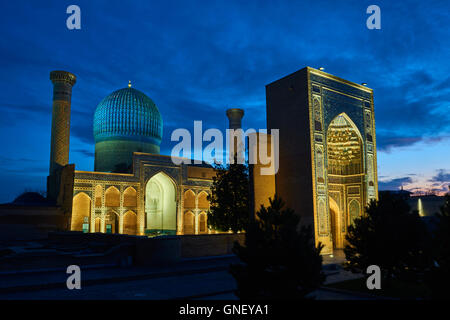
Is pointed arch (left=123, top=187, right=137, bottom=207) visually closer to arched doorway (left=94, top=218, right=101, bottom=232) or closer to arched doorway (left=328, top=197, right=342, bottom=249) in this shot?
arched doorway (left=94, top=218, right=101, bottom=232)

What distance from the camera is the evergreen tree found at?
51.3 feet

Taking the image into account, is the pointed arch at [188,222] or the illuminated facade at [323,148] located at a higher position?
the illuminated facade at [323,148]

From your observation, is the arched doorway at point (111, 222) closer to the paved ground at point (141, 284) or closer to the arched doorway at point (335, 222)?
the arched doorway at point (335, 222)

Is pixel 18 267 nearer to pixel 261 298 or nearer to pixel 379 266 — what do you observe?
pixel 261 298

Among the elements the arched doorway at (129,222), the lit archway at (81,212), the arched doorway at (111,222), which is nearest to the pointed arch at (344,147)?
the arched doorway at (129,222)

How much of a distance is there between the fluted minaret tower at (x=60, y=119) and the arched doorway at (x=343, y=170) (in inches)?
651

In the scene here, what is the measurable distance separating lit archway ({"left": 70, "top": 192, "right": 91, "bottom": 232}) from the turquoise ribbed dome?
708cm

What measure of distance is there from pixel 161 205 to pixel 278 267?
72.4 ft

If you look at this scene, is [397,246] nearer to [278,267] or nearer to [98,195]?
[278,267]

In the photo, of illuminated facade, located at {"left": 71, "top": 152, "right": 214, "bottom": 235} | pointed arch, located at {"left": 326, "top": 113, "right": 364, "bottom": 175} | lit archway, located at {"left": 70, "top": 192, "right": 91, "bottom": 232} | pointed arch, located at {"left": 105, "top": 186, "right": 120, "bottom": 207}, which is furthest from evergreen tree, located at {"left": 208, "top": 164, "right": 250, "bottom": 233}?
lit archway, located at {"left": 70, "top": 192, "right": 91, "bottom": 232}

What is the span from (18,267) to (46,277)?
1.70 m

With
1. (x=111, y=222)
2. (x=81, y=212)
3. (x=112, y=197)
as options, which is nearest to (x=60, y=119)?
(x=112, y=197)

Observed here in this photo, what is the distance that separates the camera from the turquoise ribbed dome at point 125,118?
2727cm
